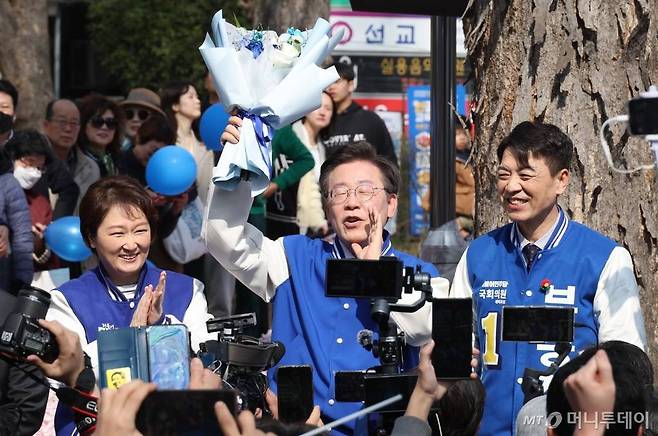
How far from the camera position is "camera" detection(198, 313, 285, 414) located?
14.1 feet

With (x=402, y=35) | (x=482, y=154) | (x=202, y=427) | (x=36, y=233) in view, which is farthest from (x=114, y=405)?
(x=402, y=35)

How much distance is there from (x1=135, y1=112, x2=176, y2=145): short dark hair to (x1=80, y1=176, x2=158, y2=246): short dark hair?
414 cm

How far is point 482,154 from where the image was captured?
19.7 ft

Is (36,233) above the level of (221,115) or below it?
below

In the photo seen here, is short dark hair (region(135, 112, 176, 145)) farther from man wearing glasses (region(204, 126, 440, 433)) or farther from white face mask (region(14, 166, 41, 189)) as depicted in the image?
man wearing glasses (region(204, 126, 440, 433))

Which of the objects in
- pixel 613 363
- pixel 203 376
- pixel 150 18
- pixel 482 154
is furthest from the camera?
pixel 150 18

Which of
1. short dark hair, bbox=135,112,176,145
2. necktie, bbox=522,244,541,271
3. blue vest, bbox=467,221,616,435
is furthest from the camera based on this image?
short dark hair, bbox=135,112,176,145

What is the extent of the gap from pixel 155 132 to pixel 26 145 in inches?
37.0

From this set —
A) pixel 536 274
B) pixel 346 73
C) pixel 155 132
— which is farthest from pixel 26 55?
pixel 536 274

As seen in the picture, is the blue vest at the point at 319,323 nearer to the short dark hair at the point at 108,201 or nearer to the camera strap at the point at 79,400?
the short dark hair at the point at 108,201

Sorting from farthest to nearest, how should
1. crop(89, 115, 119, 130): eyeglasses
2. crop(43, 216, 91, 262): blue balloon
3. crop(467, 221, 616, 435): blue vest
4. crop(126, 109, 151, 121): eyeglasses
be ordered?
1. crop(126, 109, 151, 121): eyeglasses
2. crop(89, 115, 119, 130): eyeglasses
3. crop(43, 216, 91, 262): blue balloon
4. crop(467, 221, 616, 435): blue vest

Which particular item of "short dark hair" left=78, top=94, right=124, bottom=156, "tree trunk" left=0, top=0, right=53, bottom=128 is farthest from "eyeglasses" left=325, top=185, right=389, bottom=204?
"tree trunk" left=0, top=0, right=53, bottom=128

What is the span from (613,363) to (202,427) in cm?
102

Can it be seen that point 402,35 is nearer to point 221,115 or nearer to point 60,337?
point 221,115
